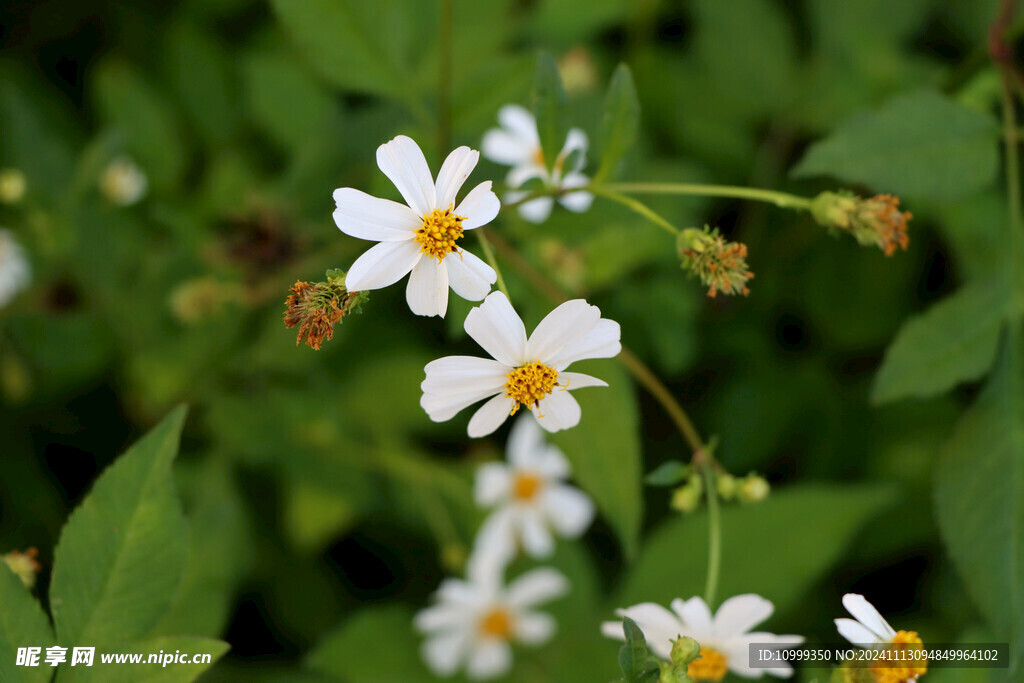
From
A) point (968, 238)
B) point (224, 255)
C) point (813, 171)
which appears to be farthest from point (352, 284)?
point (968, 238)

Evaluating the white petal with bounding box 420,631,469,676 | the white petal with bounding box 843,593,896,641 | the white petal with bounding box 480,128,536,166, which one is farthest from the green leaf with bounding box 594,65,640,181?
the white petal with bounding box 420,631,469,676

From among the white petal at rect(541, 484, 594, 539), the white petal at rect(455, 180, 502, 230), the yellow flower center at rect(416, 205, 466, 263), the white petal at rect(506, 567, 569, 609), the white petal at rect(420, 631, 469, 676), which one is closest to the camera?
the white petal at rect(455, 180, 502, 230)

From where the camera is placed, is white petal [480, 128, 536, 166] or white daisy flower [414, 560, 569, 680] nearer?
white petal [480, 128, 536, 166]

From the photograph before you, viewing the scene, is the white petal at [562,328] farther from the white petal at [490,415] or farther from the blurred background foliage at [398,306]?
the blurred background foliage at [398,306]

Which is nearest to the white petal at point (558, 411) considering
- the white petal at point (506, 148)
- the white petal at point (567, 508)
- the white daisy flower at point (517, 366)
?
the white daisy flower at point (517, 366)

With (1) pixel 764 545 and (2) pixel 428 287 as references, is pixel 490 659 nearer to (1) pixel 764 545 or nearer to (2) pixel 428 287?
(1) pixel 764 545

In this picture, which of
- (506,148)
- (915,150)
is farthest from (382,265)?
(915,150)

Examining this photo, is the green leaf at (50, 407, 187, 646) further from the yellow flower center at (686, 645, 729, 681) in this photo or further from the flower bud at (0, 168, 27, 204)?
the flower bud at (0, 168, 27, 204)

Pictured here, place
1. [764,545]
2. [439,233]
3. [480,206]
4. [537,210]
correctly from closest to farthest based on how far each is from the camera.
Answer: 1. [480,206]
2. [439,233]
3. [537,210]
4. [764,545]
